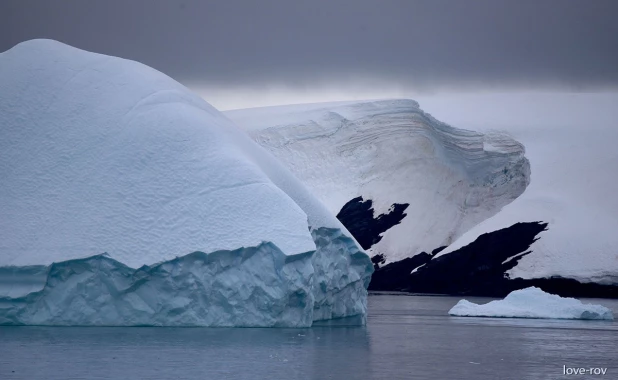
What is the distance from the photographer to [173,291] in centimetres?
1430

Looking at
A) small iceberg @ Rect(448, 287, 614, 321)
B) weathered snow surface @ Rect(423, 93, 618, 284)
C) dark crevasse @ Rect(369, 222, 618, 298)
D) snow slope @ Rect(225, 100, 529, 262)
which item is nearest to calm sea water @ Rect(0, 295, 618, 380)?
small iceberg @ Rect(448, 287, 614, 321)

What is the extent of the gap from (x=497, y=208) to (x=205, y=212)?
2372 cm

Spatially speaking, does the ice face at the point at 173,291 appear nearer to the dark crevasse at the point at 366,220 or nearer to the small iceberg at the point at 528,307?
the small iceberg at the point at 528,307

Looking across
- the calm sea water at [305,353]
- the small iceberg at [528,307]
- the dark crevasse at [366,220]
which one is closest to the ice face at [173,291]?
the calm sea water at [305,353]

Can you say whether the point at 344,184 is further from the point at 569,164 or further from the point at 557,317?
the point at 557,317

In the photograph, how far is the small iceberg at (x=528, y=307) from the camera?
20.8 m

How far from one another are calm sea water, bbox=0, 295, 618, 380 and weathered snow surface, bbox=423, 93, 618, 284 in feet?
39.6

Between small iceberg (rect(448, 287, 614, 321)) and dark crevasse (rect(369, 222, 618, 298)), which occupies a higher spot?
dark crevasse (rect(369, 222, 618, 298))

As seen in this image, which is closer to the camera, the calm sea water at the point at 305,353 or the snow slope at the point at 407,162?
the calm sea water at the point at 305,353

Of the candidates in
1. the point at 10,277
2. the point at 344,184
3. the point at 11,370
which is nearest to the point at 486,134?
the point at 344,184

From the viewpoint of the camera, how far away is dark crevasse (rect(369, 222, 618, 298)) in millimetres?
28500

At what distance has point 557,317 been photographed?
826 inches

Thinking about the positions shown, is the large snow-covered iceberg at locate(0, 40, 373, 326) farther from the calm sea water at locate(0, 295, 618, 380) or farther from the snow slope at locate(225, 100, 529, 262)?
the snow slope at locate(225, 100, 529, 262)

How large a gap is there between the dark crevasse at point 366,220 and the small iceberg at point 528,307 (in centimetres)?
1321
